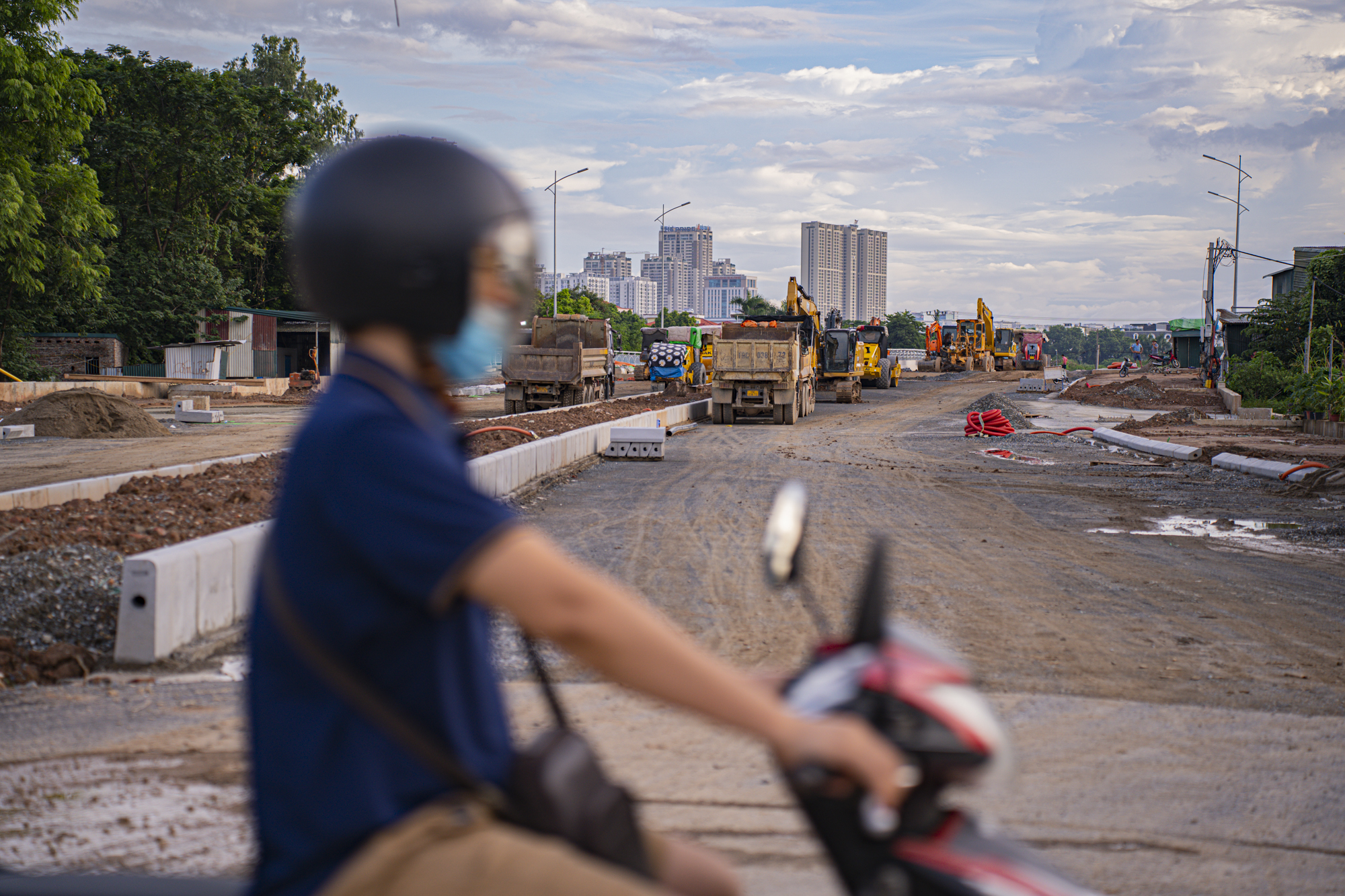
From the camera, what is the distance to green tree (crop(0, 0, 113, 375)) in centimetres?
2759

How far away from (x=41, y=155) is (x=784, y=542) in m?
36.0

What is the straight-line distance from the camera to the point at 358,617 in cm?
152

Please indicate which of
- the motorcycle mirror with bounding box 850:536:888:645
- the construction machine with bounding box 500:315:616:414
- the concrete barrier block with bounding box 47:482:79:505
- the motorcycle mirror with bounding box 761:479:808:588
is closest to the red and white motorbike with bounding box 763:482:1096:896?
the motorcycle mirror with bounding box 850:536:888:645

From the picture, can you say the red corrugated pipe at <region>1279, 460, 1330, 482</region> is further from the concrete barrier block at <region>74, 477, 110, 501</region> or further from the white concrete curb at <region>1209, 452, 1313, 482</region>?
the concrete barrier block at <region>74, 477, 110, 501</region>

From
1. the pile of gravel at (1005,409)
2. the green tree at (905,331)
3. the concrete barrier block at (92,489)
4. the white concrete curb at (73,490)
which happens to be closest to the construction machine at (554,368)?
the pile of gravel at (1005,409)

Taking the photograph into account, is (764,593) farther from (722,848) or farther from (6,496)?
(6,496)

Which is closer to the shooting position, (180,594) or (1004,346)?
(180,594)

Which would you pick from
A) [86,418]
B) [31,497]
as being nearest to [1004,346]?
[86,418]

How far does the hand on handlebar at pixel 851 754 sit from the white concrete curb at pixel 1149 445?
835 inches

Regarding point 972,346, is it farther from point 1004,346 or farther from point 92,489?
point 92,489

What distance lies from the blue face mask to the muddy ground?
2.52 m

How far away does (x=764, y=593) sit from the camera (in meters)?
8.98

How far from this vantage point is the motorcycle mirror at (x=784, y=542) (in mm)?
1965

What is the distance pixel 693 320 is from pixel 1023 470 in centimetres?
11212
